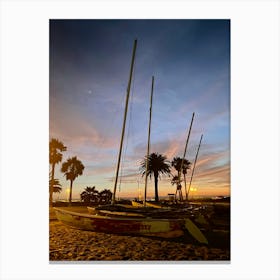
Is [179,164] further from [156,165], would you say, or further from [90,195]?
[90,195]

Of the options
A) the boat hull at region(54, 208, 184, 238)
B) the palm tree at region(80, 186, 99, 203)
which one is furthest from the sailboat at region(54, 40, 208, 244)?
the palm tree at region(80, 186, 99, 203)

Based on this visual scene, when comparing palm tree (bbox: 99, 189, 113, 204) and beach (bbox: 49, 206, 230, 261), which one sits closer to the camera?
beach (bbox: 49, 206, 230, 261)

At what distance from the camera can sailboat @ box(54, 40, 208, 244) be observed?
13.5 ft

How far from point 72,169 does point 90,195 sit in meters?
0.51

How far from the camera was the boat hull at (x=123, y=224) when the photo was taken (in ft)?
13.5

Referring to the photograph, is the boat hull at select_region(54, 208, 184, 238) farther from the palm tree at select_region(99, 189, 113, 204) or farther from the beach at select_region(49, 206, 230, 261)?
the palm tree at select_region(99, 189, 113, 204)

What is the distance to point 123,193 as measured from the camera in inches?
180

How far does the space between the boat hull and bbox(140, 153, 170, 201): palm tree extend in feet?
2.50

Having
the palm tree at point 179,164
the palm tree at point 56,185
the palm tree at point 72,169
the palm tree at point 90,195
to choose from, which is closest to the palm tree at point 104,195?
the palm tree at point 90,195

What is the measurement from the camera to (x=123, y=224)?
4203mm
